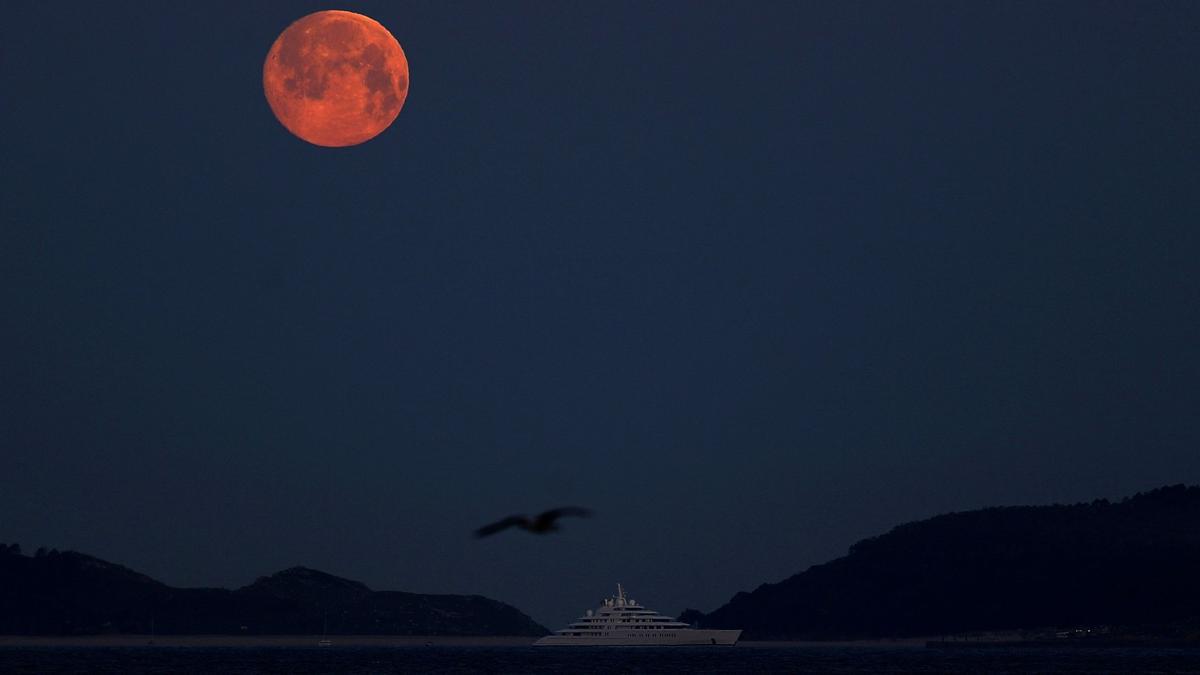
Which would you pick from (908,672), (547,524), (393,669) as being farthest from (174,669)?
(547,524)

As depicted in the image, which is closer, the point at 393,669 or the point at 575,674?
Result: the point at 575,674

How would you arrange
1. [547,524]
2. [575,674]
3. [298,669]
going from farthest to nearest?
1. [298,669]
2. [575,674]
3. [547,524]

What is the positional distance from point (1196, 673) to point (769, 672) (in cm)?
4401

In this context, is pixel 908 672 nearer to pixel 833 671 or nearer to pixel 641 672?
pixel 833 671

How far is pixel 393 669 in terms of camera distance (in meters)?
196

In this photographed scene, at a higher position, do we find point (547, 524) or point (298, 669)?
point (298, 669)

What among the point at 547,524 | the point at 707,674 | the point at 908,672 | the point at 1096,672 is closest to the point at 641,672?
the point at 707,674

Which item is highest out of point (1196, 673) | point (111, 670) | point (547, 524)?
point (111, 670)

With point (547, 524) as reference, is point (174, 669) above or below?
above

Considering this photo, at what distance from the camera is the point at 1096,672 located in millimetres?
186125

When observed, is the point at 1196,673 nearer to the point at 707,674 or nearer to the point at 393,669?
the point at 707,674

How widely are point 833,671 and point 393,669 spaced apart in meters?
49.6

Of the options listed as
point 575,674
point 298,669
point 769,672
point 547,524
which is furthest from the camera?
point 298,669

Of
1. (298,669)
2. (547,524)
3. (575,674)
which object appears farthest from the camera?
(298,669)
